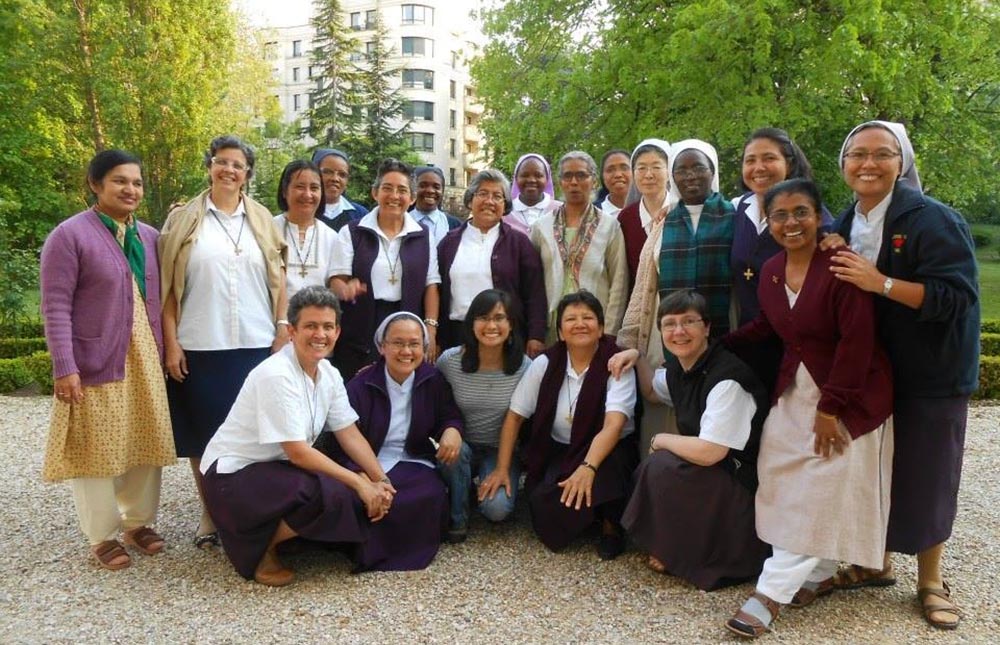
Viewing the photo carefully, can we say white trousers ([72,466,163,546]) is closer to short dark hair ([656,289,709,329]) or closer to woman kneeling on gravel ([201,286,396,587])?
woman kneeling on gravel ([201,286,396,587])

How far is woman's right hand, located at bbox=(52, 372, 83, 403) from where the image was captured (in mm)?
3875

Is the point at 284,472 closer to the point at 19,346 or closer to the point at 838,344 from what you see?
the point at 838,344

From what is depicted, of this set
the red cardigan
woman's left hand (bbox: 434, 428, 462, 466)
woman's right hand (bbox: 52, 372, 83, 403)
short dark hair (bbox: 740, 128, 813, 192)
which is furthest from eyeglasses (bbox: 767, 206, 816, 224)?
woman's right hand (bbox: 52, 372, 83, 403)

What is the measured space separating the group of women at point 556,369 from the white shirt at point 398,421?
0.06 feet

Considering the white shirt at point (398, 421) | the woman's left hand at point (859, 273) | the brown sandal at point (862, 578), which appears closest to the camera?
the woman's left hand at point (859, 273)

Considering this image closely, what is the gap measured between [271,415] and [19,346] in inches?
365

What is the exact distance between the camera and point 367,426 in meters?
4.45

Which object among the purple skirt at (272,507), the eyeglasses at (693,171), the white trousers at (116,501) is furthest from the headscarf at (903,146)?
the white trousers at (116,501)

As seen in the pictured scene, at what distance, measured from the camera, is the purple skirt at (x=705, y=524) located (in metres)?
3.83

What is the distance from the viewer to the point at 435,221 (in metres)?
6.04

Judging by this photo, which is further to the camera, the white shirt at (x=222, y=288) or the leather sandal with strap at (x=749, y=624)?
the white shirt at (x=222, y=288)

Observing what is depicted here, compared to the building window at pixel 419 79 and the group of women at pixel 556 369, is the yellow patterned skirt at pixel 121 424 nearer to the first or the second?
the group of women at pixel 556 369

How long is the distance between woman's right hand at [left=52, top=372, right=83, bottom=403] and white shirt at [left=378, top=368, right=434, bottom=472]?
1624mm

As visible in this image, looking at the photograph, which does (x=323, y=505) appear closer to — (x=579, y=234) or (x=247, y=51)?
(x=579, y=234)
